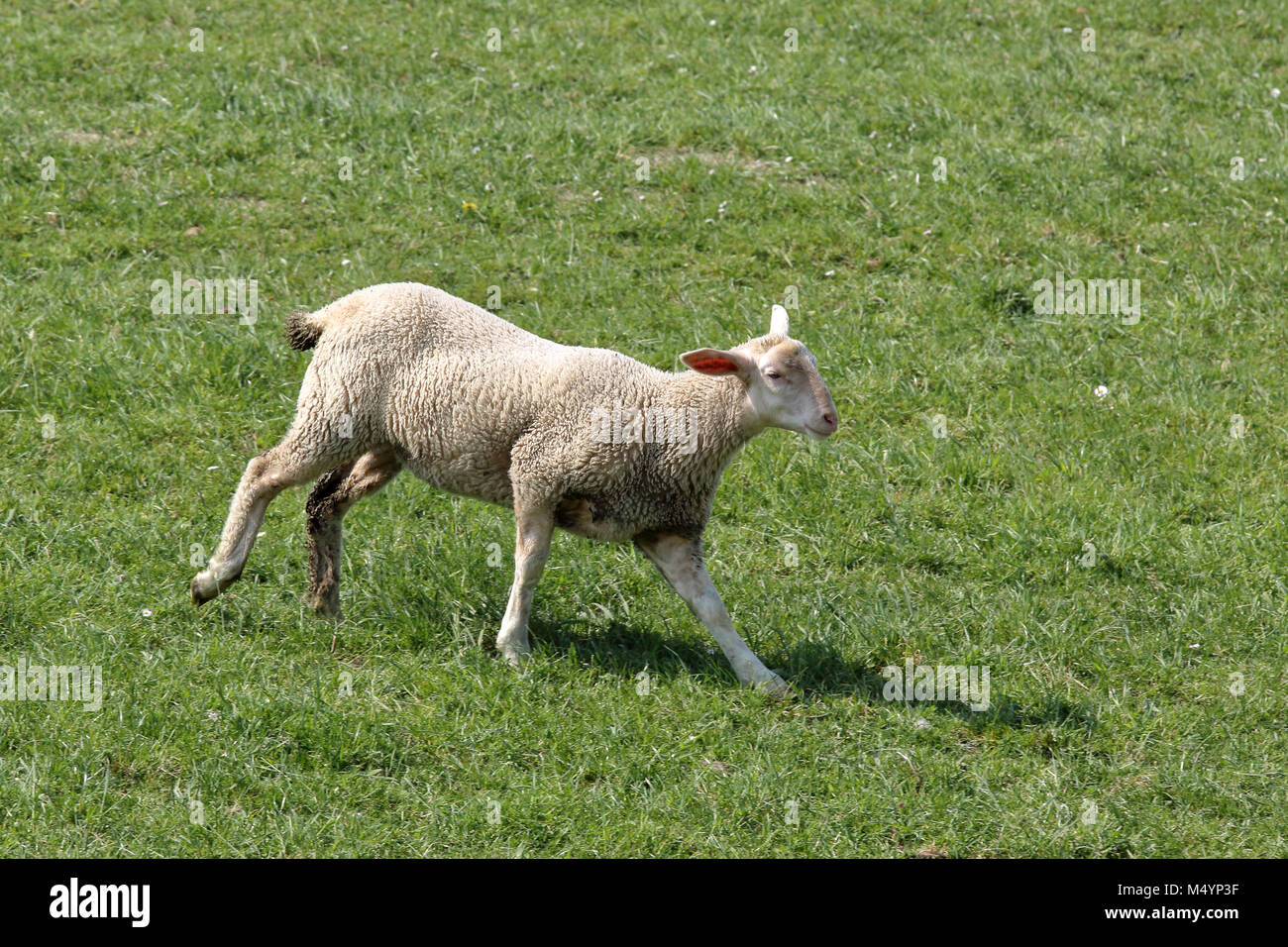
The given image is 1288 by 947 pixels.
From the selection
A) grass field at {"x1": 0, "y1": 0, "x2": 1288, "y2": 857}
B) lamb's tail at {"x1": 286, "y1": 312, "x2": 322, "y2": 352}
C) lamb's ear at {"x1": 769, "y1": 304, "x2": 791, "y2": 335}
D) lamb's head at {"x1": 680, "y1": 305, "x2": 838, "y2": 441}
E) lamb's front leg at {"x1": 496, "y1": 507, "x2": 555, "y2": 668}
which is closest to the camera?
grass field at {"x1": 0, "y1": 0, "x2": 1288, "y2": 857}

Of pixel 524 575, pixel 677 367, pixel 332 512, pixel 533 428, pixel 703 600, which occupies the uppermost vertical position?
pixel 677 367

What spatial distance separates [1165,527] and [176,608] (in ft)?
14.2

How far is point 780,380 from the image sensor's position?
18.4 ft

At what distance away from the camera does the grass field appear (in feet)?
17.4

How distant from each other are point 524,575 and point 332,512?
0.96m

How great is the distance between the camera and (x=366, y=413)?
19.6ft

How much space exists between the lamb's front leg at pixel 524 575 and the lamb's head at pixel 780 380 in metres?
0.85

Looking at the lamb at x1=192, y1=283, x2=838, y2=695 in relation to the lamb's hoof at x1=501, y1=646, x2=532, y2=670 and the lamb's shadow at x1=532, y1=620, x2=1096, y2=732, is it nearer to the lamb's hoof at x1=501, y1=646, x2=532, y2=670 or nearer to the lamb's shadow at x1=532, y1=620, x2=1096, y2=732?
the lamb's hoof at x1=501, y1=646, x2=532, y2=670

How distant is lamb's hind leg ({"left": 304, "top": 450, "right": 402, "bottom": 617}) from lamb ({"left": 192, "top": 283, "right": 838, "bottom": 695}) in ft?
0.66

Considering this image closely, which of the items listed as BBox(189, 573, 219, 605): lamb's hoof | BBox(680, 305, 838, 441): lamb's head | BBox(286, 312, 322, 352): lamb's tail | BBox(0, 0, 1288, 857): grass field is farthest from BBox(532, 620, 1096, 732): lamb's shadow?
BBox(286, 312, 322, 352): lamb's tail

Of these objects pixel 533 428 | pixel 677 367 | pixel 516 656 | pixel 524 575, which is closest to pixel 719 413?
pixel 533 428

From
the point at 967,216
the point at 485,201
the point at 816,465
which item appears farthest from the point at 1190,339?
the point at 485,201

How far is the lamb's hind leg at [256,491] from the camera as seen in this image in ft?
19.7

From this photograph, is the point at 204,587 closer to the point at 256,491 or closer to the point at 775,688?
the point at 256,491
